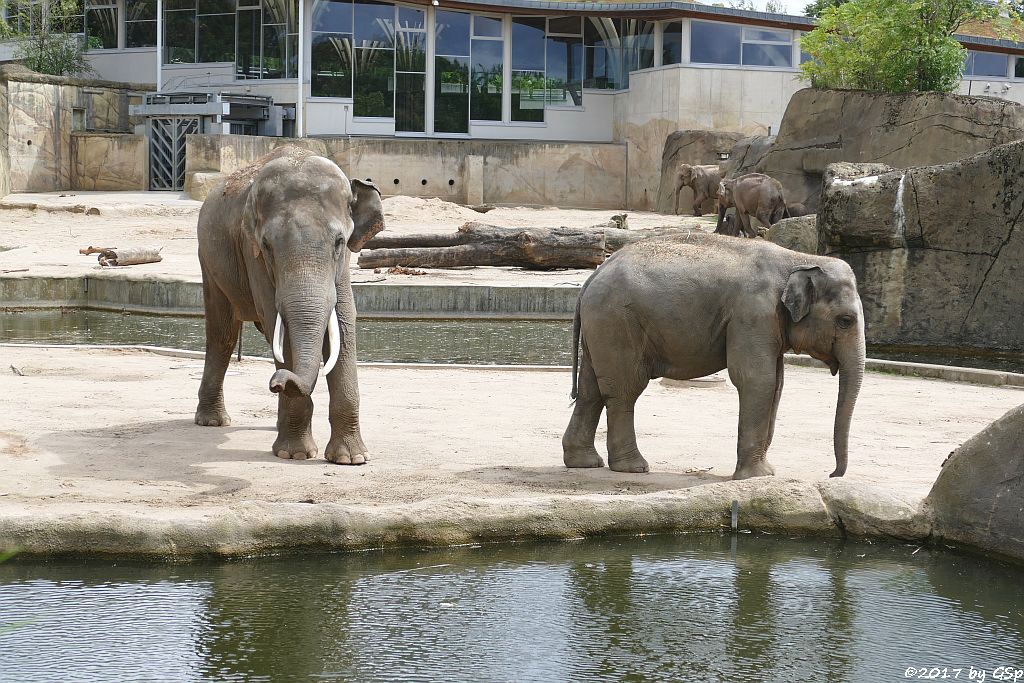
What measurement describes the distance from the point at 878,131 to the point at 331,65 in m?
16.2

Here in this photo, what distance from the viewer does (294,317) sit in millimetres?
6629

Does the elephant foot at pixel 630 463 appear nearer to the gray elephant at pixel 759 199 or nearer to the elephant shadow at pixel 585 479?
the elephant shadow at pixel 585 479

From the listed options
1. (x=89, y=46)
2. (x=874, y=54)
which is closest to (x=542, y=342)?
(x=874, y=54)

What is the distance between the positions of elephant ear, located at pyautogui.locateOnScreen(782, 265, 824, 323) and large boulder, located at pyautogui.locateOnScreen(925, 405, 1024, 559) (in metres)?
1.18

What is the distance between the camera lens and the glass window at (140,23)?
118 feet

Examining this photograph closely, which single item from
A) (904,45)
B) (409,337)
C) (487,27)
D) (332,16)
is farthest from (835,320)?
(487,27)

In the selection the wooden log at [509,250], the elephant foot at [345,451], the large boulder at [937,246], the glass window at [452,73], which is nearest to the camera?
the elephant foot at [345,451]

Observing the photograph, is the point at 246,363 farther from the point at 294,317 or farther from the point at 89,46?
the point at 89,46

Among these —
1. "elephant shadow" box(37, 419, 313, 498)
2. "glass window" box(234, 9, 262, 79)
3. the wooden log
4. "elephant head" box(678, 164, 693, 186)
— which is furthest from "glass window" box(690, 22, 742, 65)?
"elephant shadow" box(37, 419, 313, 498)

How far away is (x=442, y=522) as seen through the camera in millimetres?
5520

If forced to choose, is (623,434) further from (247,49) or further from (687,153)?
(247,49)

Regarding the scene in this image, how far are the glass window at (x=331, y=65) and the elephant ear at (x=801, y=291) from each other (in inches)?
1142

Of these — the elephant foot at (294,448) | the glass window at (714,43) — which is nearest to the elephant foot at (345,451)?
the elephant foot at (294,448)

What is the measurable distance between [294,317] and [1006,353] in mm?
8879
